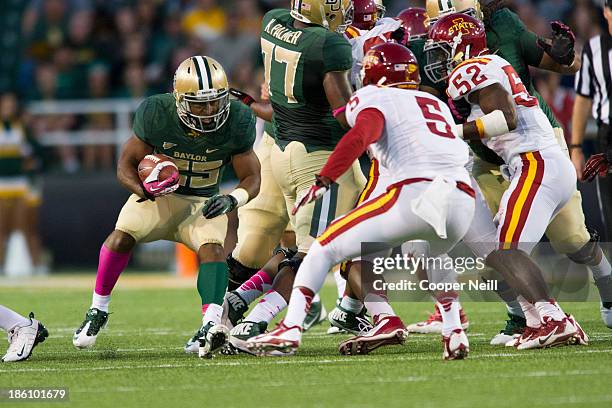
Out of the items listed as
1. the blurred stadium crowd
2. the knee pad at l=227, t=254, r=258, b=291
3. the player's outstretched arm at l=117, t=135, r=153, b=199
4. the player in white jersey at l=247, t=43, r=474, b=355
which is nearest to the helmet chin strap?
the player in white jersey at l=247, t=43, r=474, b=355

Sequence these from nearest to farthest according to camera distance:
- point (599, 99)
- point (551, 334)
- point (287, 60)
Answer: point (551, 334) → point (287, 60) → point (599, 99)

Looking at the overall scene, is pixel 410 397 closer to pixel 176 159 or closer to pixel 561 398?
pixel 561 398

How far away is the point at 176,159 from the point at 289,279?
874 millimetres

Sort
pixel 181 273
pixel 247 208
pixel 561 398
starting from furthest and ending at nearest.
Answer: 1. pixel 181 273
2. pixel 247 208
3. pixel 561 398

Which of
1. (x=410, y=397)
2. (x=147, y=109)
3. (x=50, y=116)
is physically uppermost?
(x=147, y=109)

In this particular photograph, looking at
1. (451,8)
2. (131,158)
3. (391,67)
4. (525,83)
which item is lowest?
(131,158)

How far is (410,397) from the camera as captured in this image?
455 cm

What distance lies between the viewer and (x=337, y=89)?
6.18m

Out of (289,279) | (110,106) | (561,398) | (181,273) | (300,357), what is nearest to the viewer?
(561,398)

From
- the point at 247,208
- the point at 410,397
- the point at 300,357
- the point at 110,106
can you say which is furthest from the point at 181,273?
the point at 410,397

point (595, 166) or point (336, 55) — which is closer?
point (336, 55)

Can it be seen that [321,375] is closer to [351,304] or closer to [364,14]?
[351,304]

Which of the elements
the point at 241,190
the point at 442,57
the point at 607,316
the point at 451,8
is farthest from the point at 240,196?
the point at 607,316

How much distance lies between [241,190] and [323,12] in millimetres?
1113
